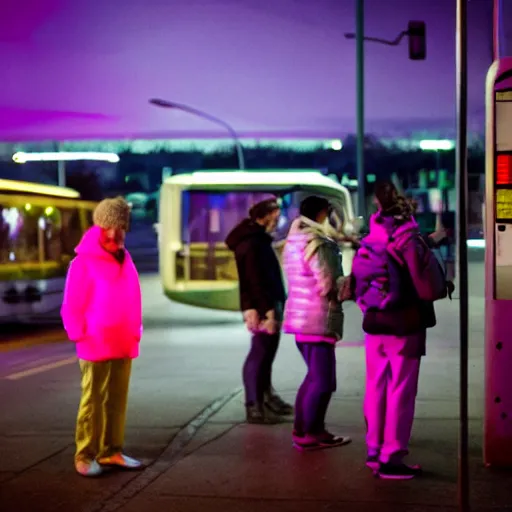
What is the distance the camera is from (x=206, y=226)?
1827cm

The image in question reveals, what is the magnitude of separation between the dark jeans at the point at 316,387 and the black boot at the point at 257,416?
0.87 meters

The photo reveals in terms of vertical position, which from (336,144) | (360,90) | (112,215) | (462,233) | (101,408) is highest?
(360,90)

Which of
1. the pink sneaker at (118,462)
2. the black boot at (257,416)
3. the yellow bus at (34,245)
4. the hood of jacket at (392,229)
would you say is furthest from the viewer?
the yellow bus at (34,245)

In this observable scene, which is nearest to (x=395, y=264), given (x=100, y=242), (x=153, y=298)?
(x=100, y=242)

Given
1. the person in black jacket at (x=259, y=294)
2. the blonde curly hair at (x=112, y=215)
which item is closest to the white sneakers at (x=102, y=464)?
the blonde curly hair at (x=112, y=215)

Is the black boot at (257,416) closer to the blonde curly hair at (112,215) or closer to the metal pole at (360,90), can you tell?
the blonde curly hair at (112,215)

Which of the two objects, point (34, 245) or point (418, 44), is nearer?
point (34, 245)

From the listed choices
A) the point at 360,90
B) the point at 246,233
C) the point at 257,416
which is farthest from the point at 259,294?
the point at 360,90

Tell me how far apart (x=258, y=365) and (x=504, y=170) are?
2.76 meters

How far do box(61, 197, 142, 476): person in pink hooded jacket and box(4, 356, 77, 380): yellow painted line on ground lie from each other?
4.52 meters

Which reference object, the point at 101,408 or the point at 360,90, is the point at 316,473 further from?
the point at 360,90

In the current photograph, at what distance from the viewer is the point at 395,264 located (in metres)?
6.07

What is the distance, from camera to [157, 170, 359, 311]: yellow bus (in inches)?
707

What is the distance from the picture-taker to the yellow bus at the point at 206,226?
18.0 meters
